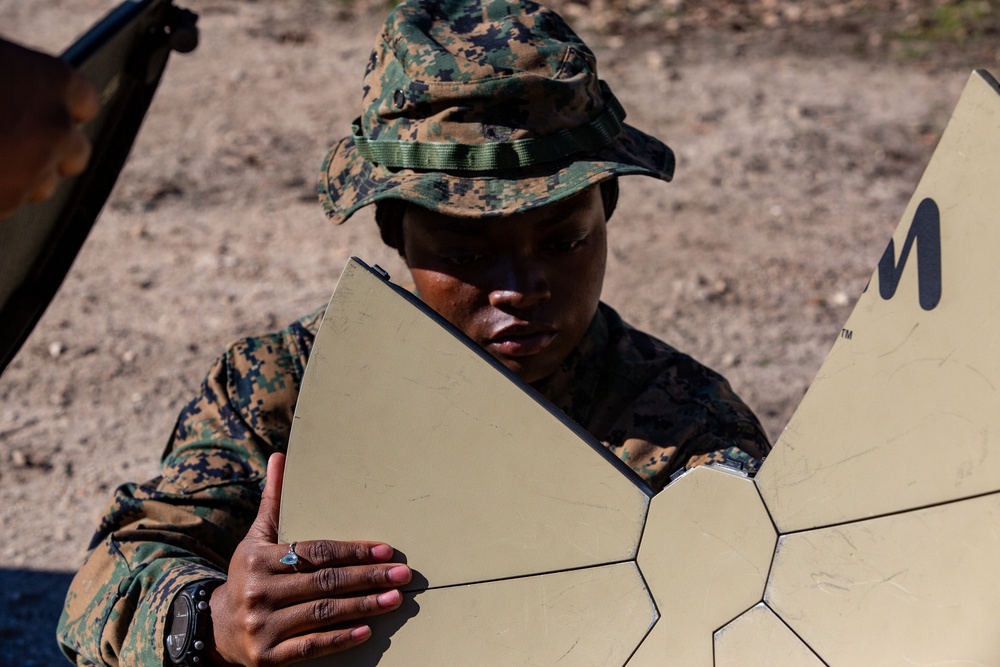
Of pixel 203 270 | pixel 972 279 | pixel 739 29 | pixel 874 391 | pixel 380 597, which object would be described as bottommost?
pixel 739 29

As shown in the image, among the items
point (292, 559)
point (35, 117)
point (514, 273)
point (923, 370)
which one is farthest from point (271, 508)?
point (923, 370)

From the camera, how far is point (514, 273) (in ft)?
6.14

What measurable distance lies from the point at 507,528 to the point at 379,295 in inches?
13.4

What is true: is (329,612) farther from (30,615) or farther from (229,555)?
(30,615)

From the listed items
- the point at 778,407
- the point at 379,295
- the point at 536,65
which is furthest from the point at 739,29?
the point at 379,295

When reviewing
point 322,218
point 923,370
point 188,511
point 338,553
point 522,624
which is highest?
point 923,370

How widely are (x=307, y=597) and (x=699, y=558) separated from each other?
512mm

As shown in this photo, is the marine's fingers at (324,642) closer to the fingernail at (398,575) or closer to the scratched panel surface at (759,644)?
the fingernail at (398,575)

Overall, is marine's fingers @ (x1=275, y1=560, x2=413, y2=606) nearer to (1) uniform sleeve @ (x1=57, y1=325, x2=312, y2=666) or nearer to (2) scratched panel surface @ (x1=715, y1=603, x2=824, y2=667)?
(1) uniform sleeve @ (x1=57, y1=325, x2=312, y2=666)

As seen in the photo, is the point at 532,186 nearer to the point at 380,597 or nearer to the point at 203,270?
the point at 380,597

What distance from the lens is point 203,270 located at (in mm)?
4586

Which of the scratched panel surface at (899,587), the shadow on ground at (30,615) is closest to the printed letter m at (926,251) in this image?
the scratched panel surface at (899,587)

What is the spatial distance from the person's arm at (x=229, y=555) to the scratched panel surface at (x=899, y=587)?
0.50 metres

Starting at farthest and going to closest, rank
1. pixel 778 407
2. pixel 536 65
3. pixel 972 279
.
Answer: pixel 778 407 → pixel 536 65 → pixel 972 279
